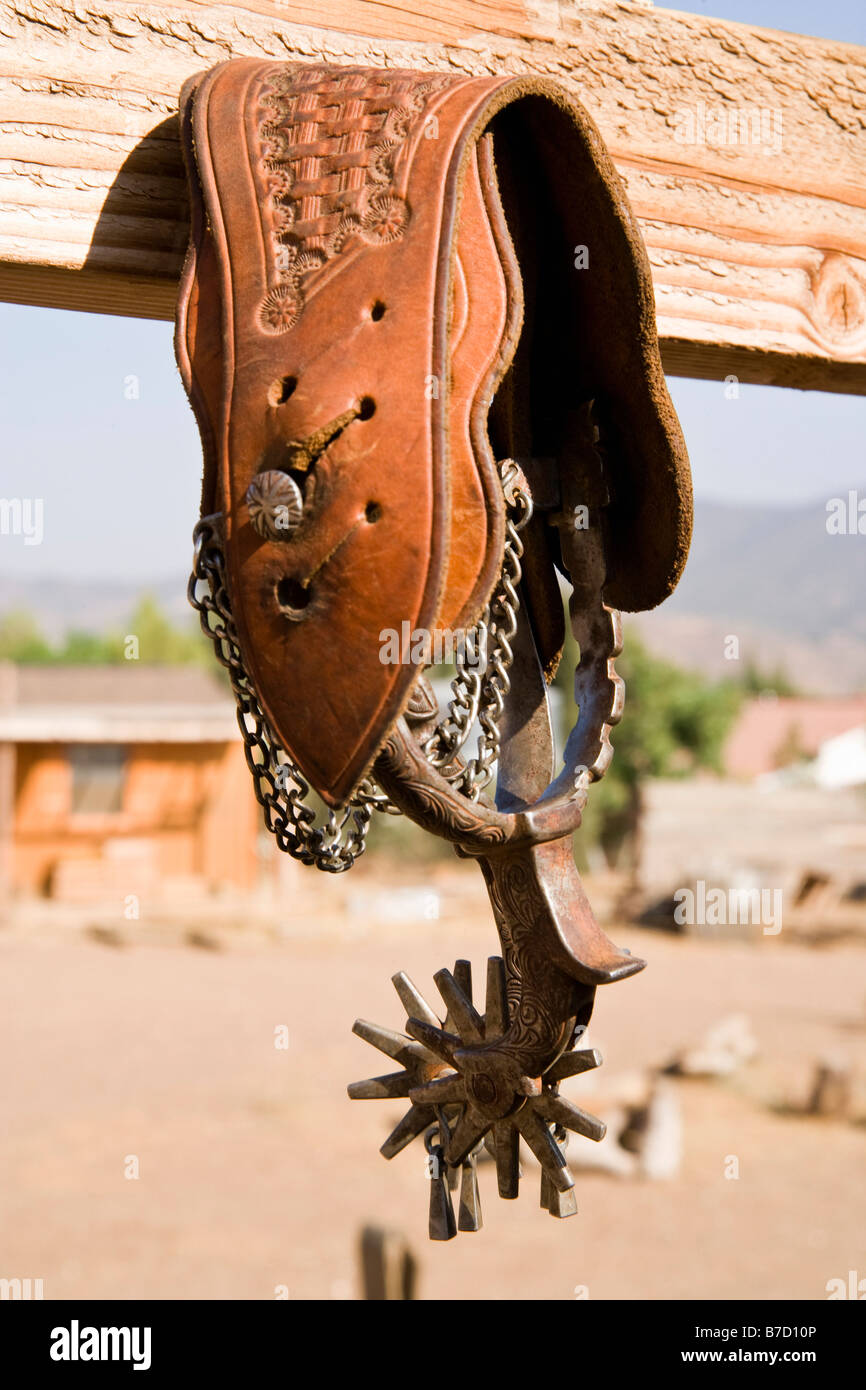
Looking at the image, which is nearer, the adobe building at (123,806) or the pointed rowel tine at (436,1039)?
the pointed rowel tine at (436,1039)

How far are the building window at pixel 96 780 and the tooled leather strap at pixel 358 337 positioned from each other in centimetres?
1807

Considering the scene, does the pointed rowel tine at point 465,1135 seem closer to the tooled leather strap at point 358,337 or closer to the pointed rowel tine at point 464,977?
the pointed rowel tine at point 464,977

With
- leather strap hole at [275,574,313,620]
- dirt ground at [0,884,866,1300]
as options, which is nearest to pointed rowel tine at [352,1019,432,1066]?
leather strap hole at [275,574,313,620]

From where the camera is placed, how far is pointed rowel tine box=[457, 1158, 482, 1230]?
1277mm

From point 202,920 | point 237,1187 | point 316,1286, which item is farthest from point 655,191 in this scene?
point 202,920

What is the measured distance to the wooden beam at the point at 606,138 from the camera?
1155 millimetres

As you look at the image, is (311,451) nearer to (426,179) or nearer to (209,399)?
(209,399)

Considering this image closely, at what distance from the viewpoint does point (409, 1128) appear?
1321 mm

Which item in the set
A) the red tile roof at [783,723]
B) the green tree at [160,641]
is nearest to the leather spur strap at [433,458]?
the green tree at [160,641]

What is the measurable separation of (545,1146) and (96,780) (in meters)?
18.1

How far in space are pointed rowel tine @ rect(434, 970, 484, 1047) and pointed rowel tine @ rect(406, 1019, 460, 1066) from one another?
0.04 feet

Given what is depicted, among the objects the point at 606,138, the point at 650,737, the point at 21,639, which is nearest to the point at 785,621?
the point at 21,639

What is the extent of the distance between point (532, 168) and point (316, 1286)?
6551 mm

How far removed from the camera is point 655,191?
1366 mm
